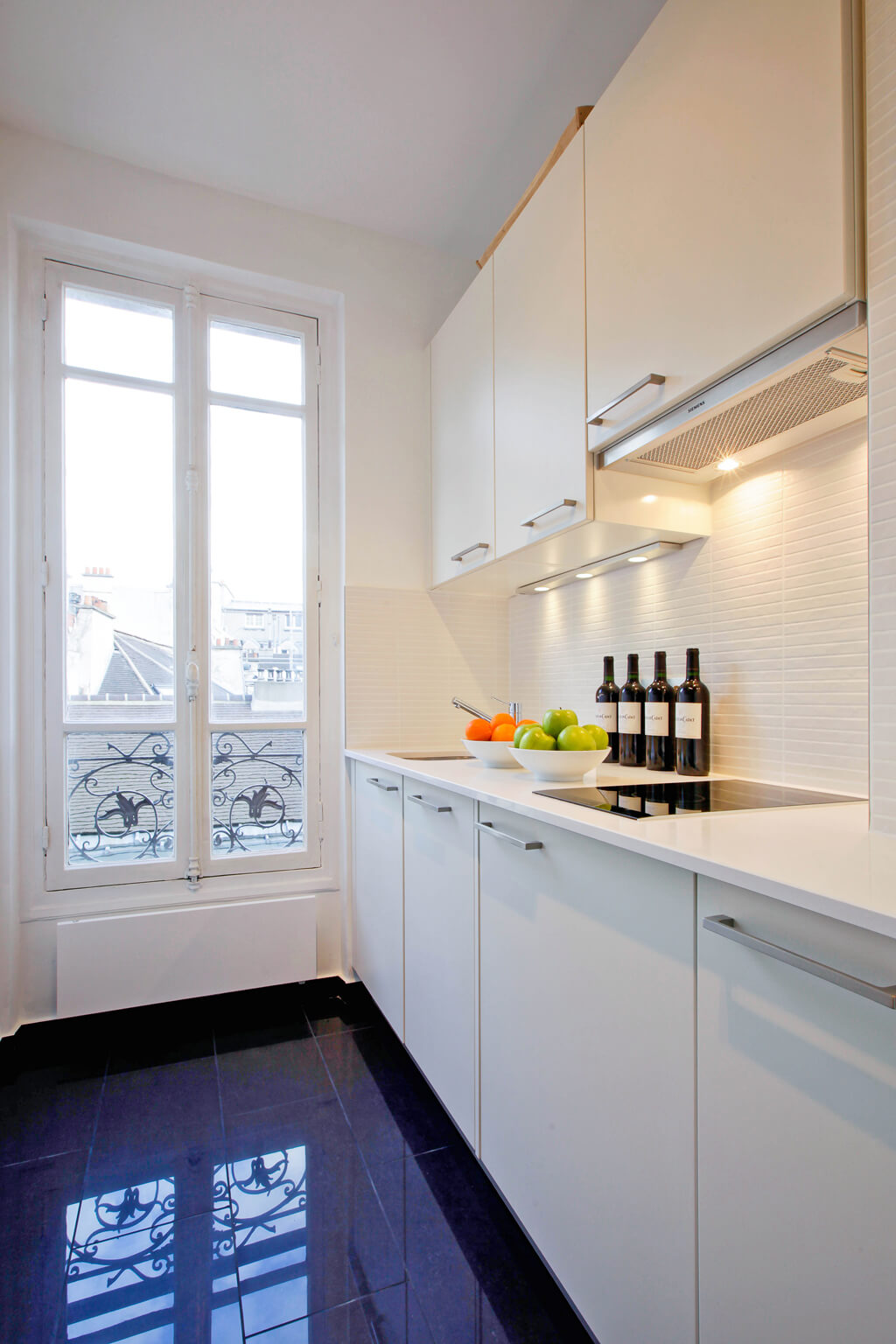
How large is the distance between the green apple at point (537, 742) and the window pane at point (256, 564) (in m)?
1.25

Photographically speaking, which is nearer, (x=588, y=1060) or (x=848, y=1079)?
(x=848, y=1079)

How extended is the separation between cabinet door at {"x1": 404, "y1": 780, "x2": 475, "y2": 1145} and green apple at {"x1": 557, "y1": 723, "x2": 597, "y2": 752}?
27 cm

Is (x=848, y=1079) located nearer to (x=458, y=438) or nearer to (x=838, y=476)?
(x=838, y=476)

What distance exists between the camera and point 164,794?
240 centimetres

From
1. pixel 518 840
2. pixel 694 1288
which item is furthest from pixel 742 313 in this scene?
pixel 694 1288

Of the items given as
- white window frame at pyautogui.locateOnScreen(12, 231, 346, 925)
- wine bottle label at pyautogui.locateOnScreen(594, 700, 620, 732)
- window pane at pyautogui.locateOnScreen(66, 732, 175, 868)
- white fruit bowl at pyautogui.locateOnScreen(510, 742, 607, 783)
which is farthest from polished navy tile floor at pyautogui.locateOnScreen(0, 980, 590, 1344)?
wine bottle label at pyautogui.locateOnScreen(594, 700, 620, 732)

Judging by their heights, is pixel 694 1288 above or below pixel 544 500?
below

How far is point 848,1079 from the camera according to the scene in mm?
605

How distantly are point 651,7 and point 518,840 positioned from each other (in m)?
2.09

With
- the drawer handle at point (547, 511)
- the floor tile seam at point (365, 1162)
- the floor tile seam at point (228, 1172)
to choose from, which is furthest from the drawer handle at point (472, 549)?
the floor tile seam at point (228, 1172)

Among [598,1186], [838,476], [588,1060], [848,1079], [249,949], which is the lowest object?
[249,949]

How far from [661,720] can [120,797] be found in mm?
1817

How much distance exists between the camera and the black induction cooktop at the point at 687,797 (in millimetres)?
1093

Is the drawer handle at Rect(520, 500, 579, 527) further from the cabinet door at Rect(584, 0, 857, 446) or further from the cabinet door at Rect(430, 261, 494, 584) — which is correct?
the cabinet door at Rect(430, 261, 494, 584)
